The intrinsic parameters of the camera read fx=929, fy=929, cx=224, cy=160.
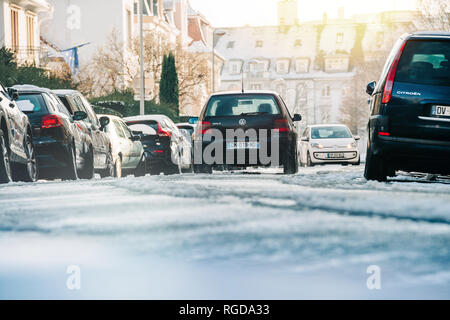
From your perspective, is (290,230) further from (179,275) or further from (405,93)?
(405,93)

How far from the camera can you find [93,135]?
Result: 16.4m

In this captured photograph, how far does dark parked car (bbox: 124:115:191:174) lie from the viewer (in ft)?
67.9

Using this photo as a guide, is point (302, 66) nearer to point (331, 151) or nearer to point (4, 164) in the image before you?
point (331, 151)

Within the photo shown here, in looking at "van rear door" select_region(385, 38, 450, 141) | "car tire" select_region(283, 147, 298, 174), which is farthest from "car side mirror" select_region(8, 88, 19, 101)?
"van rear door" select_region(385, 38, 450, 141)

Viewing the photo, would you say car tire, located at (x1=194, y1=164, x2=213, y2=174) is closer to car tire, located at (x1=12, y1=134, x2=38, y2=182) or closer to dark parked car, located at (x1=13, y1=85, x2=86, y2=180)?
dark parked car, located at (x1=13, y1=85, x2=86, y2=180)

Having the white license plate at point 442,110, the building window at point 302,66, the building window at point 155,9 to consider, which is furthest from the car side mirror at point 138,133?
the building window at point 302,66

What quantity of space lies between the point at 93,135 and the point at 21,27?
1046 inches

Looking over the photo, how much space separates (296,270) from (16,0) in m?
37.6

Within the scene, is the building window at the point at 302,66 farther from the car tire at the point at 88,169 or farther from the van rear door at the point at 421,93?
the van rear door at the point at 421,93

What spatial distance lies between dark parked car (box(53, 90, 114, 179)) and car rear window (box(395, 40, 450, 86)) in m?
6.37

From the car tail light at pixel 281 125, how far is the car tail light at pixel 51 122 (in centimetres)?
359

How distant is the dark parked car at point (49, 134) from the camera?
14.3m

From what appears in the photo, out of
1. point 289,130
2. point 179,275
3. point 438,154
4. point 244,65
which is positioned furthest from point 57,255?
point 244,65

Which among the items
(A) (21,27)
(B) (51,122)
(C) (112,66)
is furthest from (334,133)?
(C) (112,66)
